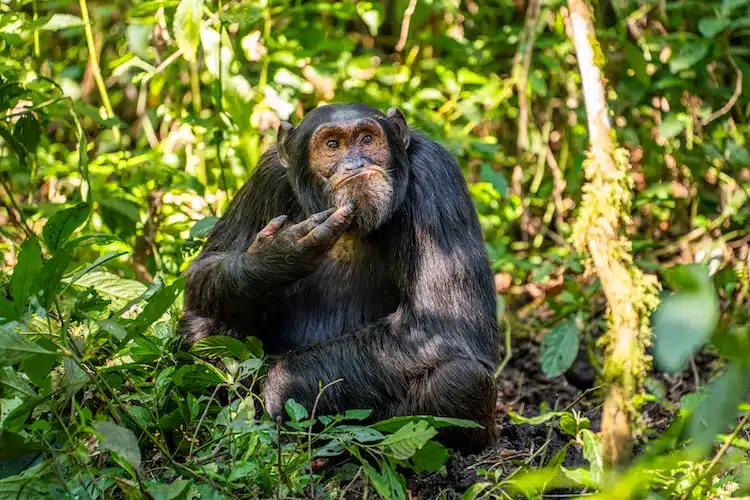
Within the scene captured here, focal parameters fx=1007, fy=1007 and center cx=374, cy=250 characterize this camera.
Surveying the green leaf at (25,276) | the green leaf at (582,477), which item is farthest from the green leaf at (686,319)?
the green leaf at (25,276)

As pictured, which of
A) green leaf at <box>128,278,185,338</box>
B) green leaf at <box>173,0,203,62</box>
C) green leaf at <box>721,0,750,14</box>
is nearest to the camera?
green leaf at <box>128,278,185,338</box>

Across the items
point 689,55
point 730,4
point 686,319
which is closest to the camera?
point 686,319

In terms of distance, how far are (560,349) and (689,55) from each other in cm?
307

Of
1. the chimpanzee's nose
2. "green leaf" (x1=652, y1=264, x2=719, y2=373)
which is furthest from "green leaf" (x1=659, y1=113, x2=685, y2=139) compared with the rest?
"green leaf" (x1=652, y1=264, x2=719, y2=373)

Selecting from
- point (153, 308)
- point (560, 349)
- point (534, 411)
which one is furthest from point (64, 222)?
point (534, 411)

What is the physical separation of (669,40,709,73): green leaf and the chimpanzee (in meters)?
3.24

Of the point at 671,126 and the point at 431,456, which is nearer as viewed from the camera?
the point at 431,456

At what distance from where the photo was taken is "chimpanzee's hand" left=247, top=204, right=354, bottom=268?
16.9ft

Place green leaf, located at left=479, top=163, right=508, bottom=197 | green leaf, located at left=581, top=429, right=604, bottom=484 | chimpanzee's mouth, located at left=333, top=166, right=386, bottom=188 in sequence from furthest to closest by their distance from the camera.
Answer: green leaf, located at left=479, top=163, right=508, bottom=197
chimpanzee's mouth, located at left=333, top=166, right=386, bottom=188
green leaf, located at left=581, top=429, right=604, bottom=484

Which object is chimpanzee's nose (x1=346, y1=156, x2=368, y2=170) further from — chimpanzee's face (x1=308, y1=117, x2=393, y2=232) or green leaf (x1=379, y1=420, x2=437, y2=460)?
green leaf (x1=379, y1=420, x2=437, y2=460)

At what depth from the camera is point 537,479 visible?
11.3 feet

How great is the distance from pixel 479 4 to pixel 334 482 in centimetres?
666

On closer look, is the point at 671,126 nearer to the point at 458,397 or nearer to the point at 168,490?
the point at 458,397

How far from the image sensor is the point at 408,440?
4328 millimetres
